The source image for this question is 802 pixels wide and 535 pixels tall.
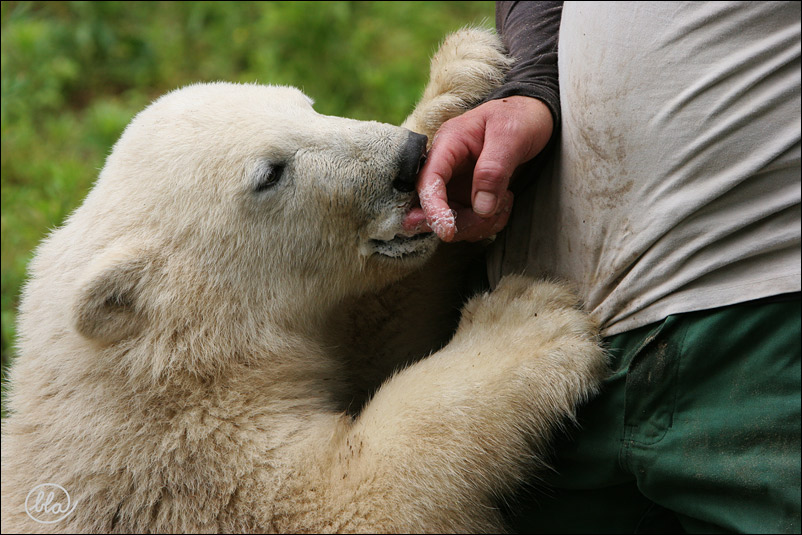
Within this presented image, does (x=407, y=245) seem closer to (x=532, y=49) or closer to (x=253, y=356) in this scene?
(x=253, y=356)

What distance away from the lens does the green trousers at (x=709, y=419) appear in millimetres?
2092

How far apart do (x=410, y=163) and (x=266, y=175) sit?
1.63 feet

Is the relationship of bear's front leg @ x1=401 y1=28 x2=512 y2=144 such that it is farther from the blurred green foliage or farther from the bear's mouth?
the blurred green foliage

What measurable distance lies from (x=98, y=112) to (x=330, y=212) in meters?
3.94

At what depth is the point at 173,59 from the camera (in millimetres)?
6492

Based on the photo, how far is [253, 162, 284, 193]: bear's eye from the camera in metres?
2.62

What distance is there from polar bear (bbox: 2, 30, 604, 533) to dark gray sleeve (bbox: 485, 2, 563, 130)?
1.47 ft

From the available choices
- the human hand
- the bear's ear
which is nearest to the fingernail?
the human hand

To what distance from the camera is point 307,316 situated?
2828 mm

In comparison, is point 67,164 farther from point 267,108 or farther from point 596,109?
point 596,109

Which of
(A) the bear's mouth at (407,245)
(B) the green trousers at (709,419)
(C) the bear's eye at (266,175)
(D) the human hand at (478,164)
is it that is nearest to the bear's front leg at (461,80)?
(D) the human hand at (478,164)

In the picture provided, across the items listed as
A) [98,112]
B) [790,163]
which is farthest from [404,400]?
[98,112]

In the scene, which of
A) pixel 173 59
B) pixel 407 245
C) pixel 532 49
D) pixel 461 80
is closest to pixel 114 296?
pixel 407 245

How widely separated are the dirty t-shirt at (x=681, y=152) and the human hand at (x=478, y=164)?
14cm
